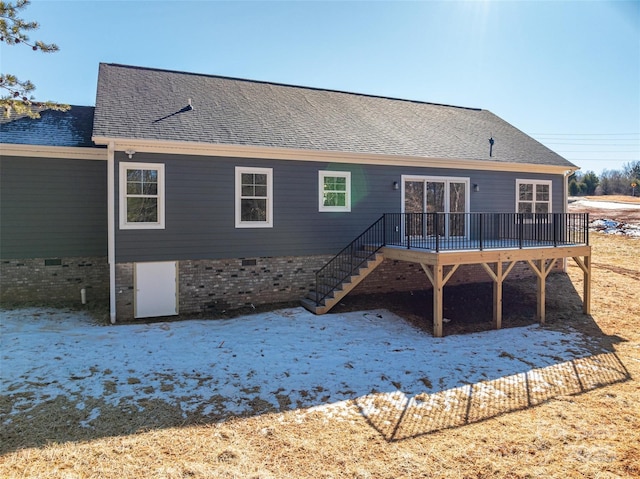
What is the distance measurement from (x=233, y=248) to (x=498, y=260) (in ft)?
21.2

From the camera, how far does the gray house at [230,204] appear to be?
30.5 feet

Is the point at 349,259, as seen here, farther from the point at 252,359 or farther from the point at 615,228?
the point at 615,228

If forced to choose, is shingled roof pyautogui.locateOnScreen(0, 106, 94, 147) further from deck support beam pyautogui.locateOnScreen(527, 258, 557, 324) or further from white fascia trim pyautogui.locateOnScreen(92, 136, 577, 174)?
deck support beam pyautogui.locateOnScreen(527, 258, 557, 324)

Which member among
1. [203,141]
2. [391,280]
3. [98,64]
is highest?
[98,64]

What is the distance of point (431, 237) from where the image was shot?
12.1 metres

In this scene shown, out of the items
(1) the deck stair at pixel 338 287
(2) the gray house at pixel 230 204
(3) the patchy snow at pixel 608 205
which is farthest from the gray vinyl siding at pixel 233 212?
(3) the patchy snow at pixel 608 205

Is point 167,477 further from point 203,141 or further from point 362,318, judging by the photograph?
point 203,141

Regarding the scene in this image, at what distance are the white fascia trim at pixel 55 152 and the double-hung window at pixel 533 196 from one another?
42.1 feet

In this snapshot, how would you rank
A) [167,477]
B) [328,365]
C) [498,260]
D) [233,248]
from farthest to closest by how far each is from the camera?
[233,248]
[498,260]
[328,365]
[167,477]

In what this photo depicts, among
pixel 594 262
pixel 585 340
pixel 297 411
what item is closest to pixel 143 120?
pixel 297 411

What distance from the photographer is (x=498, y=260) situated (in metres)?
9.38

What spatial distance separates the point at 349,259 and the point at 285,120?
4507mm

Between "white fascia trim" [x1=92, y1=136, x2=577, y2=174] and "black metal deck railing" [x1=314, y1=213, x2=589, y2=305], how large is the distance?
1556mm

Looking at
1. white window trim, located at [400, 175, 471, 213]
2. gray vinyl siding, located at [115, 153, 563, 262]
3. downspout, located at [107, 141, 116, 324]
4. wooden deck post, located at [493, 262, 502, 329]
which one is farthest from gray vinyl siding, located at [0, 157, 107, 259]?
wooden deck post, located at [493, 262, 502, 329]
